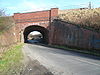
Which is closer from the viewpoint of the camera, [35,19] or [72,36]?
[72,36]

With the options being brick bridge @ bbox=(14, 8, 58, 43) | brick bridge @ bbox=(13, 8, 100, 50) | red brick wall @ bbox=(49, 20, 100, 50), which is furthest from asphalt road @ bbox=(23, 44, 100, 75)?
brick bridge @ bbox=(14, 8, 58, 43)

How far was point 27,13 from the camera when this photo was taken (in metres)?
30.1

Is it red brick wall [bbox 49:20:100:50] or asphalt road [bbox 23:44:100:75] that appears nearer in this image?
asphalt road [bbox 23:44:100:75]

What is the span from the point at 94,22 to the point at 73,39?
15.0 ft

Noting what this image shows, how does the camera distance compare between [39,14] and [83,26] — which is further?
[39,14]

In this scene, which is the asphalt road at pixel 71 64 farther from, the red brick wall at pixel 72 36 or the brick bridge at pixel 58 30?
the brick bridge at pixel 58 30

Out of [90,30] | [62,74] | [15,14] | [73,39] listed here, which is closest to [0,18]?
[15,14]

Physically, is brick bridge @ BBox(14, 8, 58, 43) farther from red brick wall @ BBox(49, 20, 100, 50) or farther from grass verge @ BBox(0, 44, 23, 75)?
grass verge @ BBox(0, 44, 23, 75)

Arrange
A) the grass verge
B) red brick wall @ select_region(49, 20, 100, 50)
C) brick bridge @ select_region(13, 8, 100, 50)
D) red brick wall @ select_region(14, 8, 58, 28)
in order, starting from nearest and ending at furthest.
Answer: the grass verge → red brick wall @ select_region(49, 20, 100, 50) → brick bridge @ select_region(13, 8, 100, 50) → red brick wall @ select_region(14, 8, 58, 28)

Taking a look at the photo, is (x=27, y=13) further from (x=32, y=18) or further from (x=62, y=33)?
(x=62, y=33)

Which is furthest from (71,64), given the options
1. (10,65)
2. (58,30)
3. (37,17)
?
(37,17)

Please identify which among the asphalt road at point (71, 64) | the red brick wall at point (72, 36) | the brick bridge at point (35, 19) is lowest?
the asphalt road at point (71, 64)

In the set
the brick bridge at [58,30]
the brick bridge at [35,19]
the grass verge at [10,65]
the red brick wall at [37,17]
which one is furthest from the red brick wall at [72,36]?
the grass verge at [10,65]

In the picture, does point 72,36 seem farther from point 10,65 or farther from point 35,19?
point 10,65
